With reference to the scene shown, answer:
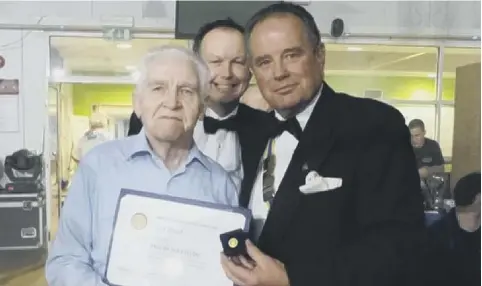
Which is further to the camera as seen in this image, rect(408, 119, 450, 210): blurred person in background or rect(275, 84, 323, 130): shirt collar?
rect(408, 119, 450, 210): blurred person in background

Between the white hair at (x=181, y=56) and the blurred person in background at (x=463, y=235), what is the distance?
0.78m

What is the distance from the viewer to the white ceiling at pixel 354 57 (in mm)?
2822

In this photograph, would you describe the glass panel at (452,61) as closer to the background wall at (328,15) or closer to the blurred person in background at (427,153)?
the background wall at (328,15)

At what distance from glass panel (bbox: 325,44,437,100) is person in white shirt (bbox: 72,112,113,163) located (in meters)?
1.96

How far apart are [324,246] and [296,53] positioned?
31cm

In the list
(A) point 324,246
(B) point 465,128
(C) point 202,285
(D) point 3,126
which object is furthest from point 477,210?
(D) point 3,126

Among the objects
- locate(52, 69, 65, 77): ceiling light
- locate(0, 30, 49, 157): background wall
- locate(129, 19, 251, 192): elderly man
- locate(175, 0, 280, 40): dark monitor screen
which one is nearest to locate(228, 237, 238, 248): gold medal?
locate(129, 19, 251, 192): elderly man

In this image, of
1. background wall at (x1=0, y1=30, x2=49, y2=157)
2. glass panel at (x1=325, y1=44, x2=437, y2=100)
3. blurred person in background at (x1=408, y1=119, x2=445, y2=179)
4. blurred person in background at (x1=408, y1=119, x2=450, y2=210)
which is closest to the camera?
blurred person in background at (x1=408, y1=119, x2=450, y2=210)

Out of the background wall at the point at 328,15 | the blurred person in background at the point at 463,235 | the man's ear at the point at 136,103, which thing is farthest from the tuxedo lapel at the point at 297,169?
the background wall at the point at 328,15

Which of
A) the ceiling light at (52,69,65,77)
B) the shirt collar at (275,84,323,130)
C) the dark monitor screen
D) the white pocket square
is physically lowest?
the white pocket square

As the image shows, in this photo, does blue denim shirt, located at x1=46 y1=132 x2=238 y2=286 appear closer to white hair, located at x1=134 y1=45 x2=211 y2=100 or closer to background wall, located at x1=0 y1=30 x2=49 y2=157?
white hair, located at x1=134 y1=45 x2=211 y2=100

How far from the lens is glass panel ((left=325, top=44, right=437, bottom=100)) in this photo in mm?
3379

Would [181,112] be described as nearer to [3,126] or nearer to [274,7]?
[274,7]

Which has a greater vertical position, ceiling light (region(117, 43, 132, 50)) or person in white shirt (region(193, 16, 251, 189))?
ceiling light (region(117, 43, 132, 50))
